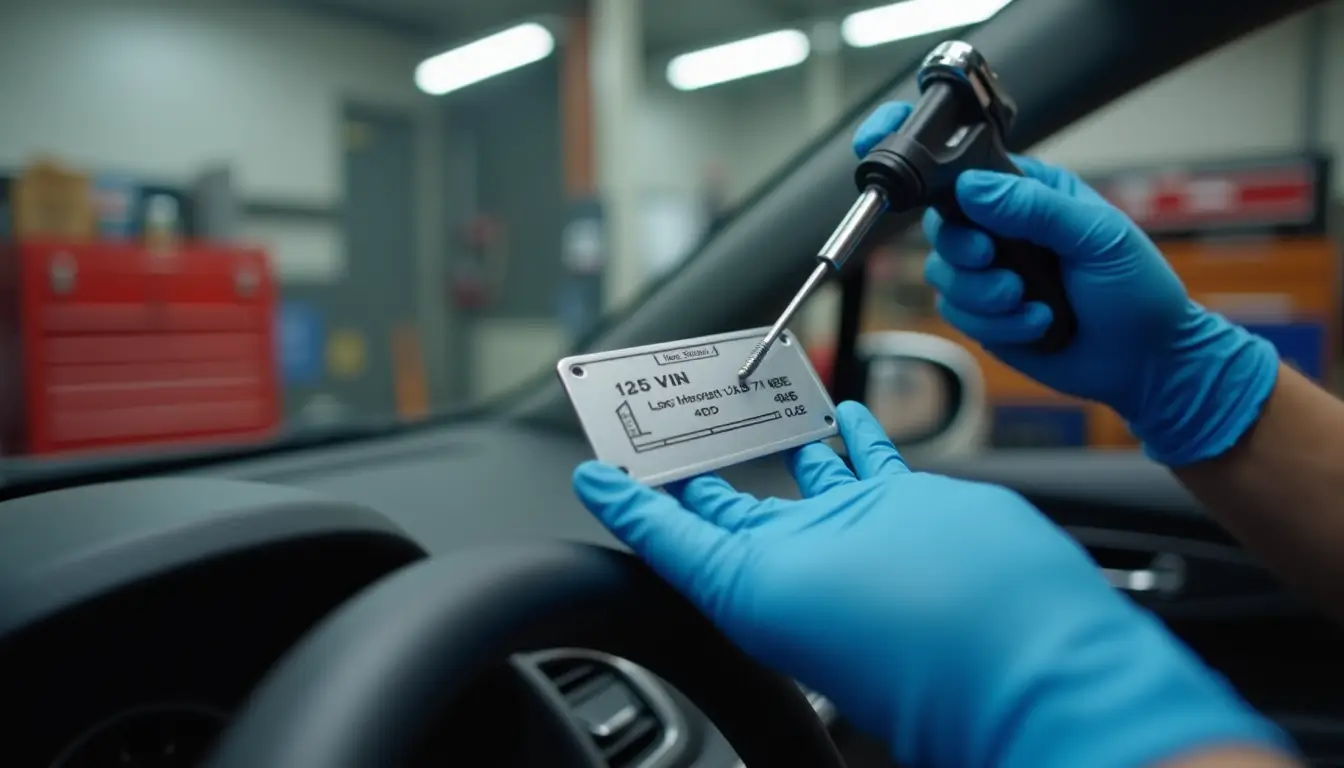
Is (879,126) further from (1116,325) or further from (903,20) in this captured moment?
(903,20)

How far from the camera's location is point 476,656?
399mm

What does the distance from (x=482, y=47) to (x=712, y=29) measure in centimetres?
172

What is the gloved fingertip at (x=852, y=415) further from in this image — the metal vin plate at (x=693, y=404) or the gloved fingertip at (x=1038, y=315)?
the gloved fingertip at (x=1038, y=315)

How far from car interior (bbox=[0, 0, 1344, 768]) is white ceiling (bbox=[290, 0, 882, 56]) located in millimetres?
5224

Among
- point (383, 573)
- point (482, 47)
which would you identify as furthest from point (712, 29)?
point (383, 573)

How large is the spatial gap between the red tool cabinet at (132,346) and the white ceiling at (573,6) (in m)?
3.16

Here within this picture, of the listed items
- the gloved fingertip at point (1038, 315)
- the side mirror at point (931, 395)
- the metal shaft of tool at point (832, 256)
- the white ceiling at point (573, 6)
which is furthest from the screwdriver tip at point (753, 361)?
the white ceiling at point (573, 6)

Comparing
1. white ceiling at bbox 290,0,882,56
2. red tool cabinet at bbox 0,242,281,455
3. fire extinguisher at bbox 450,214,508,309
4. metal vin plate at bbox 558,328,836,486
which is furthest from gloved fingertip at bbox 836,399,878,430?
fire extinguisher at bbox 450,214,508,309

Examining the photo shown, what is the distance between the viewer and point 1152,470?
121cm

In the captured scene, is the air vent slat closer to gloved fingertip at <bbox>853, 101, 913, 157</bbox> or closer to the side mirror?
gloved fingertip at <bbox>853, 101, 913, 157</bbox>

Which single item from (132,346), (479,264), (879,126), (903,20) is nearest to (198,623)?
(879,126)

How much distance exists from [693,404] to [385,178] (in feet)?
22.6

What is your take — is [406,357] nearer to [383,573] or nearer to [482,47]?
[482,47]

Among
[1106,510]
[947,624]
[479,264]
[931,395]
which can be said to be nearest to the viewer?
[947,624]
